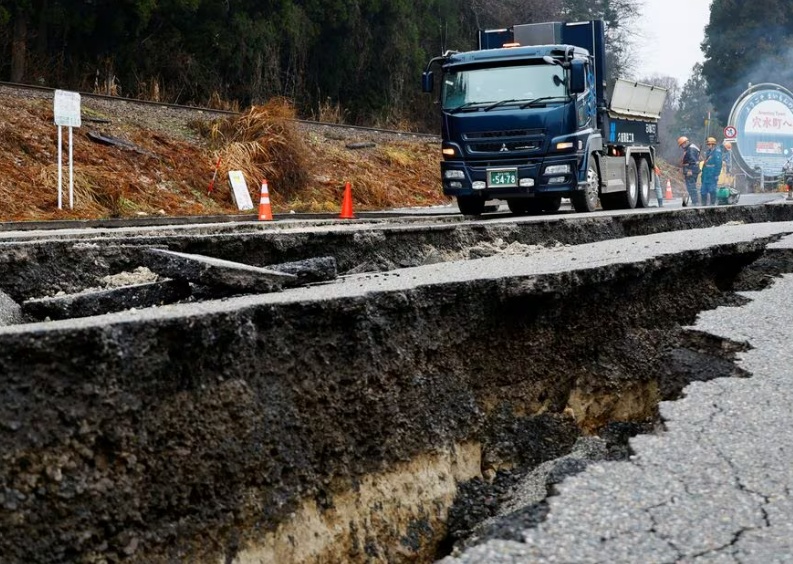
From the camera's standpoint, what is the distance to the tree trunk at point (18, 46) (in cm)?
2039

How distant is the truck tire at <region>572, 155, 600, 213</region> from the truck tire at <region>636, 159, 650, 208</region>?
331 centimetres

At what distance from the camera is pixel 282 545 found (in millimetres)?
3375

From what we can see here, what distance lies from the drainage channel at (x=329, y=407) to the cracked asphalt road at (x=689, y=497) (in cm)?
16

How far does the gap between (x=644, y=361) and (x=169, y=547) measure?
9.54 feet

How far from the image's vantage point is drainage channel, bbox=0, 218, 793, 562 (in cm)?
288

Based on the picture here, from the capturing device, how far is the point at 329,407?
144 inches

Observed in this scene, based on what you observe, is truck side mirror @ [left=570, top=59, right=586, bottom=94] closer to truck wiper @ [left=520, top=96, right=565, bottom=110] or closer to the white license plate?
truck wiper @ [left=520, top=96, right=565, bottom=110]

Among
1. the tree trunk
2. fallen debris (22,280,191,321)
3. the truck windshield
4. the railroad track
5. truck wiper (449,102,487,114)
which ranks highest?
the tree trunk

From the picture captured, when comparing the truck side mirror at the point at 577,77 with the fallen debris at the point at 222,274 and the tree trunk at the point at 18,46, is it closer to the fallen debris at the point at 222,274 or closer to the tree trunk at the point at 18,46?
the fallen debris at the point at 222,274

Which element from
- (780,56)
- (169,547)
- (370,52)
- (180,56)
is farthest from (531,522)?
(780,56)

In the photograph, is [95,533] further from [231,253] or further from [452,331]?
[231,253]

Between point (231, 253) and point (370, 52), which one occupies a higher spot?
point (370, 52)

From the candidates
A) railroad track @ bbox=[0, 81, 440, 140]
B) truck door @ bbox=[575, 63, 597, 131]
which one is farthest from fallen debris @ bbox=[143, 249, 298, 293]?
railroad track @ bbox=[0, 81, 440, 140]

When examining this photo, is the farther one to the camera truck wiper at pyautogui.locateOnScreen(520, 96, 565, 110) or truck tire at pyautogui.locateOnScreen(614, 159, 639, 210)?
truck tire at pyautogui.locateOnScreen(614, 159, 639, 210)
